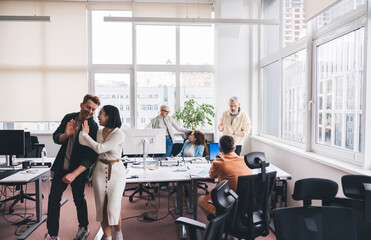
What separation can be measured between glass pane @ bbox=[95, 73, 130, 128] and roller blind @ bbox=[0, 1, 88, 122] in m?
0.39

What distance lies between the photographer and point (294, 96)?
401 cm

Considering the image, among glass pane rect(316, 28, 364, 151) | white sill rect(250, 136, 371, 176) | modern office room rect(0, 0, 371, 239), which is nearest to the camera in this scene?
white sill rect(250, 136, 371, 176)

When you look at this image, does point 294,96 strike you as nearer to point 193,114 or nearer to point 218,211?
point 193,114

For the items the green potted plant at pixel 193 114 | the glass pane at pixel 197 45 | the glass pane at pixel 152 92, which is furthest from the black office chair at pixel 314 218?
the glass pane at pixel 197 45

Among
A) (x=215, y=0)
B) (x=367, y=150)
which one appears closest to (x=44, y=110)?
(x=215, y=0)

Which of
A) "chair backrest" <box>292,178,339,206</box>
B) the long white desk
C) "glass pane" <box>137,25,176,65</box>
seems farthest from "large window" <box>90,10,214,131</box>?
"chair backrest" <box>292,178,339,206</box>

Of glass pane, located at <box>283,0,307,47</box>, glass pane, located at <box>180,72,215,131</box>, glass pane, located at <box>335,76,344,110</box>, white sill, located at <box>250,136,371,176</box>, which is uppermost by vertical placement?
glass pane, located at <box>283,0,307,47</box>

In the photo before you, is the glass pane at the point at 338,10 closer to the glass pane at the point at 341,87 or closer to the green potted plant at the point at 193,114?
the glass pane at the point at 341,87

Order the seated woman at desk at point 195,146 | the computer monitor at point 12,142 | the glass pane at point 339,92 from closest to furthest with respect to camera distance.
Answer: the glass pane at point 339,92
the computer monitor at point 12,142
the seated woman at desk at point 195,146

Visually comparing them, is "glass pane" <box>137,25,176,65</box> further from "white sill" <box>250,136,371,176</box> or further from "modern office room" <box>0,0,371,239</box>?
"white sill" <box>250,136,371,176</box>

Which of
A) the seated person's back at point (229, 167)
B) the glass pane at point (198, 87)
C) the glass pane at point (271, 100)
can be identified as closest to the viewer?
the seated person's back at point (229, 167)

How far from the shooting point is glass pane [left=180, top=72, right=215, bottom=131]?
6031 millimetres

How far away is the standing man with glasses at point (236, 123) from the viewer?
420 cm

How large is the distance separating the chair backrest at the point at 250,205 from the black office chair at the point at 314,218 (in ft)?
2.20
